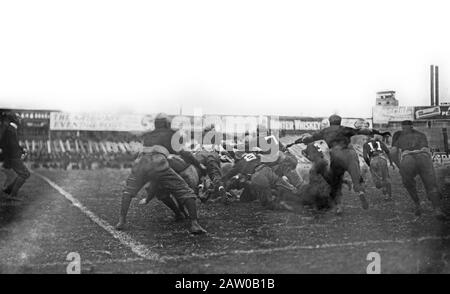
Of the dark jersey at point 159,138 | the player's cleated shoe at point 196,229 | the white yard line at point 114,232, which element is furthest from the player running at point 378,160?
the white yard line at point 114,232

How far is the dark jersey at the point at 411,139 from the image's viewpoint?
3.51m

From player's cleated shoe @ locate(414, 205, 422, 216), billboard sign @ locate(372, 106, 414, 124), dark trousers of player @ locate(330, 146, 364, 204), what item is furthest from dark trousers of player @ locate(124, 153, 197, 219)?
player's cleated shoe @ locate(414, 205, 422, 216)

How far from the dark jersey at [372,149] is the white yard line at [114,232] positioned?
6.91 feet

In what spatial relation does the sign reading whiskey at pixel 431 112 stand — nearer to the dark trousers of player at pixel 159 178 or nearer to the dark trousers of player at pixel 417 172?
the dark trousers of player at pixel 417 172

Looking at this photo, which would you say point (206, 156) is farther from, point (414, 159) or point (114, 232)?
point (414, 159)

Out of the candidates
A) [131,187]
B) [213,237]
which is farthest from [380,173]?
[131,187]

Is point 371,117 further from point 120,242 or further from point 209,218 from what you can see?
point 120,242

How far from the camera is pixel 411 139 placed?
353 cm

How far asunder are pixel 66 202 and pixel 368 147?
2.66 metres

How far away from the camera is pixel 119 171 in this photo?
364cm

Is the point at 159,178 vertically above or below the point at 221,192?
above

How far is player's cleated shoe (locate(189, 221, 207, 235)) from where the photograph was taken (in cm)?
309

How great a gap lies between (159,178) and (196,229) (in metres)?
0.46
